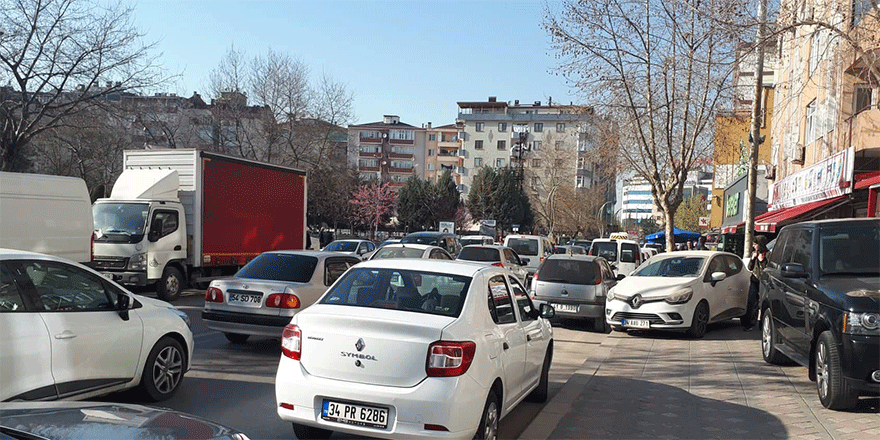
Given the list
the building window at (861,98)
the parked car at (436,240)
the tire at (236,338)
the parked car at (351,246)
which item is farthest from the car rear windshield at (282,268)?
the building window at (861,98)

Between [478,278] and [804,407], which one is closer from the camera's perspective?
[478,278]

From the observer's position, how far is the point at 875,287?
684cm

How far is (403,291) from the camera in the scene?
565 cm

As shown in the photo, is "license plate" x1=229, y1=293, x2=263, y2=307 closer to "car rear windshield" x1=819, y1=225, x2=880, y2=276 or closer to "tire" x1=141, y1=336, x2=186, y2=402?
"tire" x1=141, y1=336, x2=186, y2=402

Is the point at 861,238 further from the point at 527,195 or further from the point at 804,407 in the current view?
the point at 527,195

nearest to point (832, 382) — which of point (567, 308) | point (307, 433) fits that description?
point (307, 433)

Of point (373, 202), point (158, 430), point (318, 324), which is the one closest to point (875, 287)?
point (318, 324)

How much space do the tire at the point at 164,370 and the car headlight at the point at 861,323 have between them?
6.67m

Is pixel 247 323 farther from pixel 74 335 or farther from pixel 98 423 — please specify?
pixel 98 423

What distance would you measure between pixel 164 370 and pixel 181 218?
10.7 meters

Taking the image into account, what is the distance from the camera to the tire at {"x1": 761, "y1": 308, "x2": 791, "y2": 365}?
9547 mm

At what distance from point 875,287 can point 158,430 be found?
686cm

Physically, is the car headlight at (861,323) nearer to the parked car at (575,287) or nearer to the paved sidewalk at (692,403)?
the paved sidewalk at (692,403)

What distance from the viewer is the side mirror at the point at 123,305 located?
628 centimetres
